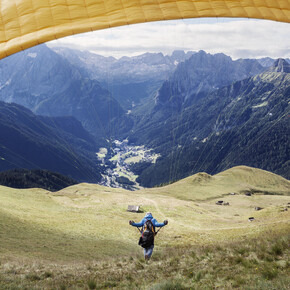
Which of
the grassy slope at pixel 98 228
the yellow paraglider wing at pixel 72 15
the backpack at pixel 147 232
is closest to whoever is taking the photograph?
the yellow paraglider wing at pixel 72 15

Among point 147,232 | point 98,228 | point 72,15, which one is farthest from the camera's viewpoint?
point 98,228

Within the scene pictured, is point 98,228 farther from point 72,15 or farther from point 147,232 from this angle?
point 72,15

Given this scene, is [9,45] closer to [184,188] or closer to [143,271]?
[143,271]

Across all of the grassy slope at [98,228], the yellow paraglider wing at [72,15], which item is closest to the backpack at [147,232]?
the grassy slope at [98,228]

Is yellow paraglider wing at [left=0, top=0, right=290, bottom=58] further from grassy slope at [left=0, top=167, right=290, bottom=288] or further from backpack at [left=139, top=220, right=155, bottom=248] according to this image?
grassy slope at [left=0, top=167, right=290, bottom=288]

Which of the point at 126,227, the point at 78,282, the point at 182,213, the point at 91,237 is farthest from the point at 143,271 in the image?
the point at 182,213

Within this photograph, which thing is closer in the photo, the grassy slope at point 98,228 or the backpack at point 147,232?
the backpack at point 147,232

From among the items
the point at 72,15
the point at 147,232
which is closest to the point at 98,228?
the point at 147,232

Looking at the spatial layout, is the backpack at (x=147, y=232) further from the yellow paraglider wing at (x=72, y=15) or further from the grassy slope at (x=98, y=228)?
the yellow paraglider wing at (x=72, y=15)
